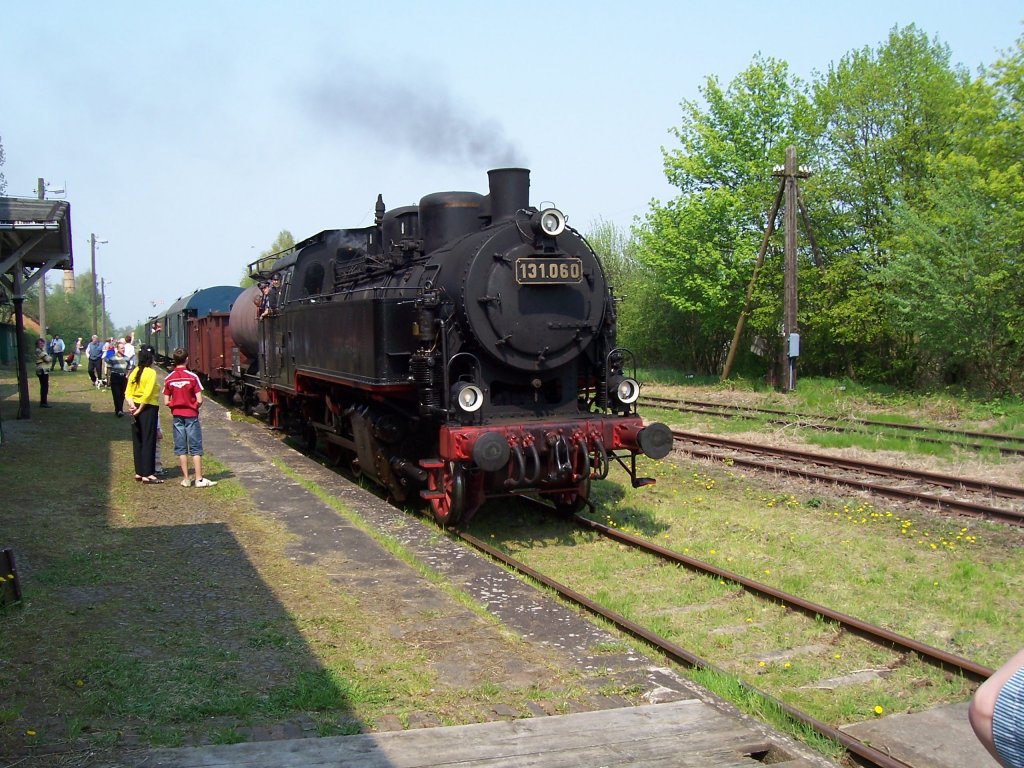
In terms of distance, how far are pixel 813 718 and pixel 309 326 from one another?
27.1 ft

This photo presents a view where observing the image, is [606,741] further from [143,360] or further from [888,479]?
[888,479]

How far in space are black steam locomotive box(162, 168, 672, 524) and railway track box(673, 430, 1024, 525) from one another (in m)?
3.31

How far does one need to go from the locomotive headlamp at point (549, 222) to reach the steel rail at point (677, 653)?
2.88 metres

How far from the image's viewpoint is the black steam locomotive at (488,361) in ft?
25.3

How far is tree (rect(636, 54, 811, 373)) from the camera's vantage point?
2516 cm

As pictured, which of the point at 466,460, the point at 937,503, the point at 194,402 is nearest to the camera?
the point at 466,460

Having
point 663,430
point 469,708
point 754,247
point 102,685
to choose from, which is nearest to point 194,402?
point 663,430

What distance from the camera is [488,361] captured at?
7957 millimetres

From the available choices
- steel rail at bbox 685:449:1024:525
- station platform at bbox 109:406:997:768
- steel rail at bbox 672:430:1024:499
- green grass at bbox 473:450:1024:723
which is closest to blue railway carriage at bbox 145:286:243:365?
steel rail at bbox 672:430:1024:499

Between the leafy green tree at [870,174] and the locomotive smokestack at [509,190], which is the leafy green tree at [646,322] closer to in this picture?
the leafy green tree at [870,174]

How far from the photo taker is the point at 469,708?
4141mm

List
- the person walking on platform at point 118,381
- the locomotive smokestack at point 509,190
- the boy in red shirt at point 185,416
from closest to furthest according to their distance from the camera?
the locomotive smokestack at point 509,190
the boy in red shirt at point 185,416
the person walking on platform at point 118,381

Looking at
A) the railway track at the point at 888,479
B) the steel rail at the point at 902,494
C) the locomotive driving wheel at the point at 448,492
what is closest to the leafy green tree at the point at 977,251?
the railway track at the point at 888,479

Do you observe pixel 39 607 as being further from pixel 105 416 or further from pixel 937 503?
pixel 105 416
